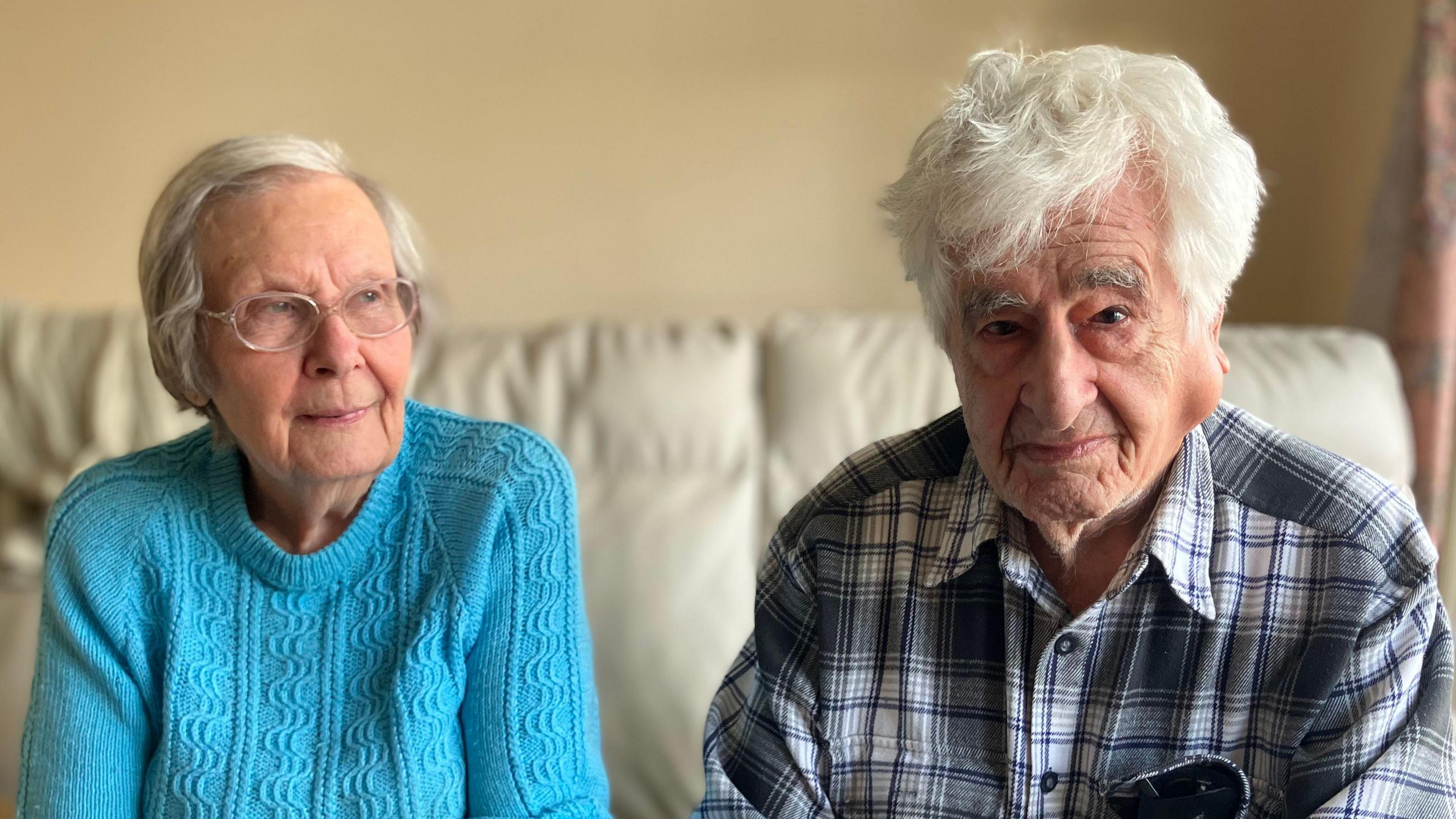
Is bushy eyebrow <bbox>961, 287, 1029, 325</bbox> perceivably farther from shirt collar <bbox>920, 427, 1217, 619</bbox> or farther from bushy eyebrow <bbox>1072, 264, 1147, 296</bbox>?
shirt collar <bbox>920, 427, 1217, 619</bbox>

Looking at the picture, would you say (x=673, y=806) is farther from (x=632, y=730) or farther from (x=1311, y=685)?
(x=1311, y=685)

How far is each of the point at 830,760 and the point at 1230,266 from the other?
618 millimetres

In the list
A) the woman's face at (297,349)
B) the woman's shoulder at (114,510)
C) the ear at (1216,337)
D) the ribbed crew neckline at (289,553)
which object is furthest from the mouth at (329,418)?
the ear at (1216,337)

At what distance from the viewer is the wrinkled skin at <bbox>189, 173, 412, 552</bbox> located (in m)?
1.33

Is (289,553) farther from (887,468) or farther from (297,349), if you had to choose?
(887,468)

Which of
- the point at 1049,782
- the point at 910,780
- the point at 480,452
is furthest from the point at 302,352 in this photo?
the point at 1049,782

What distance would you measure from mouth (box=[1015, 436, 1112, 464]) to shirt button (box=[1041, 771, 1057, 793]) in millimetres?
305

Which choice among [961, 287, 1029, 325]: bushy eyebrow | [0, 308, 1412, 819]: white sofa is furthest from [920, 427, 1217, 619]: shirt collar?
[0, 308, 1412, 819]: white sofa

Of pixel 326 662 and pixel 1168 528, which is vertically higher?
pixel 1168 528

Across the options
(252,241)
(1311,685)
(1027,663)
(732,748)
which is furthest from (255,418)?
(1311,685)

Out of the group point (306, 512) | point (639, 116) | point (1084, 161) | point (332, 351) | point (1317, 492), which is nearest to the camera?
point (1084, 161)

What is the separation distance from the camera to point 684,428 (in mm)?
2076

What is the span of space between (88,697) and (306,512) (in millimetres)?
303

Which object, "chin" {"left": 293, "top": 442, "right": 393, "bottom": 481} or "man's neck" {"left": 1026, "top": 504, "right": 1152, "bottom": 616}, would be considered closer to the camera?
"man's neck" {"left": 1026, "top": 504, "right": 1152, "bottom": 616}
